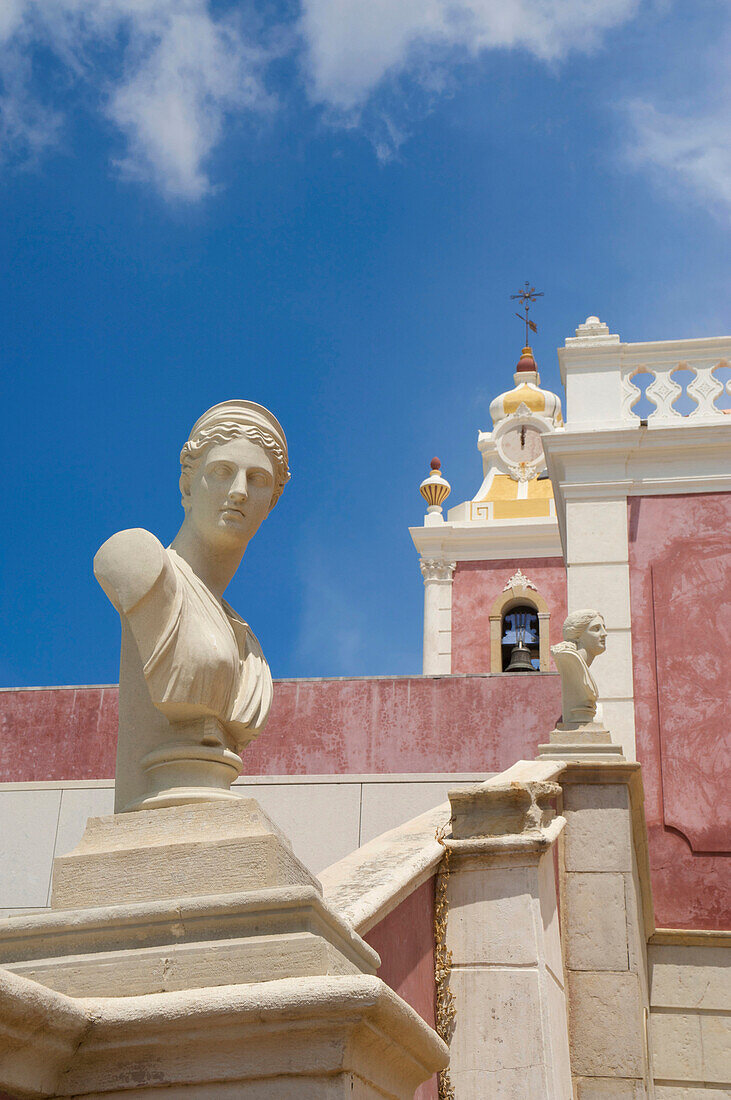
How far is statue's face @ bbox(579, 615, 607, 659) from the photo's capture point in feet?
26.6

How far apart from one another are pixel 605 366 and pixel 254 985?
972 cm

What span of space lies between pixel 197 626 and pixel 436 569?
1936cm

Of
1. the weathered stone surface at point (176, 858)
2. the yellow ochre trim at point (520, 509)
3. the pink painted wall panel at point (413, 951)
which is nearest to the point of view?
the weathered stone surface at point (176, 858)

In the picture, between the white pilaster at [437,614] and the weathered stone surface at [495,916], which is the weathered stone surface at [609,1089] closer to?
the weathered stone surface at [495,916]

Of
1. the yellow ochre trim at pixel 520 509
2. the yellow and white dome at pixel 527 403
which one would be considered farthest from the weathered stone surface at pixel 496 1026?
the yellow and white dome at pixel 527 403

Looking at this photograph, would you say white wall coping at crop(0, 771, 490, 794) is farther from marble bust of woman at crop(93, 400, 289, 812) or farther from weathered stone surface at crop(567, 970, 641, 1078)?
marble bust of woman at crop(93, 400, 289, 812)

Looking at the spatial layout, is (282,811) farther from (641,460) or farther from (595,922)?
(641,460)

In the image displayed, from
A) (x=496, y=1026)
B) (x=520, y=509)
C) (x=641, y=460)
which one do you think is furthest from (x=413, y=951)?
(x=520, y=509)

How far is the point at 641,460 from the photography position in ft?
36.9

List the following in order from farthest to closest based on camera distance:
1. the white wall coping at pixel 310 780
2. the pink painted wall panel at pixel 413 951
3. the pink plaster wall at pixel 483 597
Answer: the pink plaster wall at pixel 483 597 → the white wall coping at pixel 310 780 → the pink painted wall panel at pixel 413 951

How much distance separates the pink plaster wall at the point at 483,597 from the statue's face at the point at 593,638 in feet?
44.9

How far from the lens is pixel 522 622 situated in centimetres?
2222

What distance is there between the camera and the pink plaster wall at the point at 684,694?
367 inches

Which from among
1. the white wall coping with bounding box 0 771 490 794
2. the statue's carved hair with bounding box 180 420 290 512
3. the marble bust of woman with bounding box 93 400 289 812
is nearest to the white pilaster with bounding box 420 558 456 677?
the white wall coping with bounding box 0 771 490 794
